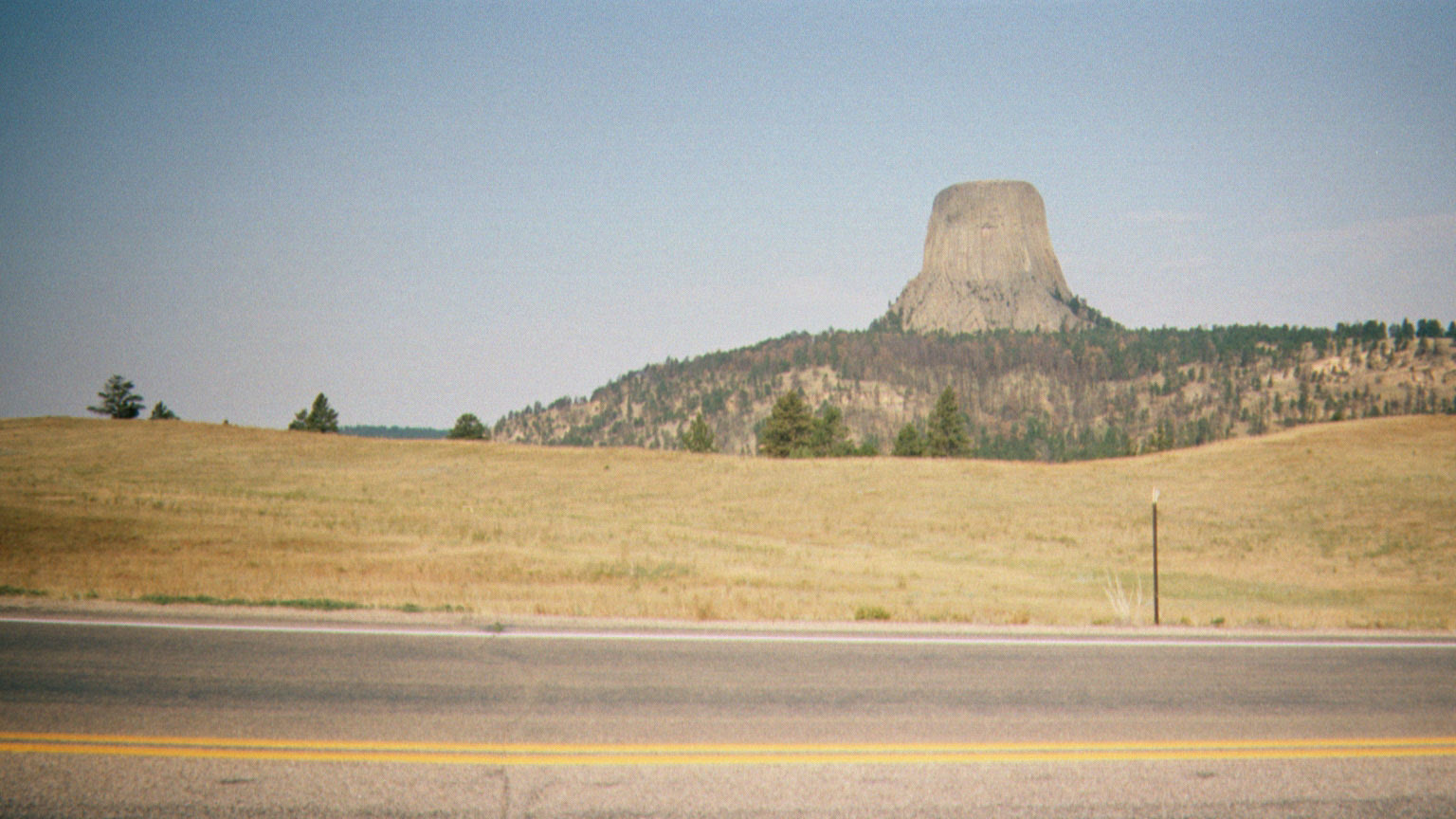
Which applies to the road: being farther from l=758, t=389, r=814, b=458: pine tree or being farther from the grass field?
l=758, t=389, r=814, b=458: pine tree

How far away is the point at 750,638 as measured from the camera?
9719 mm

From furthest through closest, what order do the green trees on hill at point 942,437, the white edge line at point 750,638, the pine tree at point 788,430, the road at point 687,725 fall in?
the green trees on hill at point 942,437
the pine tree at point 788,430
the white edge line at point 750,638
the road at point 687,725

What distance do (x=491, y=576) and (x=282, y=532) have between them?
8.75 meters

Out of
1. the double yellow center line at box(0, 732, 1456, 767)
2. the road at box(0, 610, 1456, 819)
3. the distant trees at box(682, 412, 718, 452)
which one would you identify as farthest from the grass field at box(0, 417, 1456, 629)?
the distant trees at box(682, 412, 718, 452)

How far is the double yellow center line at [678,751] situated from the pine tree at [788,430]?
8232 cm

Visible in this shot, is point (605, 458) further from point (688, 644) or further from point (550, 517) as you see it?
point (688, 644)

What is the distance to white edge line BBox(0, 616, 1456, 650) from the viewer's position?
934 cm

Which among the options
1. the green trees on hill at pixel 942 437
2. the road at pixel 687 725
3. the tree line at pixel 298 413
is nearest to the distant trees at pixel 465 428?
the tree line at pixel 298 413

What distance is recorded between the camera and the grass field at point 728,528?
53.2 feet

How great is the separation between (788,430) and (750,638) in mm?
80454

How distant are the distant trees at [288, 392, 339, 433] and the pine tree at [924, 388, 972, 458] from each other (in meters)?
66.0

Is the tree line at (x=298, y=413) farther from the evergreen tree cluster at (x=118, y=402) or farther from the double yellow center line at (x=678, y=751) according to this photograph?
the double yellow center line at (x=678, y=751)

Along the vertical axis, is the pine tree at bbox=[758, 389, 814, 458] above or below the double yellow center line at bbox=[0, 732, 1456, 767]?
above

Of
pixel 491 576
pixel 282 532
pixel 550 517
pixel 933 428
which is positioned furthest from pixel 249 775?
pixel 933 428
